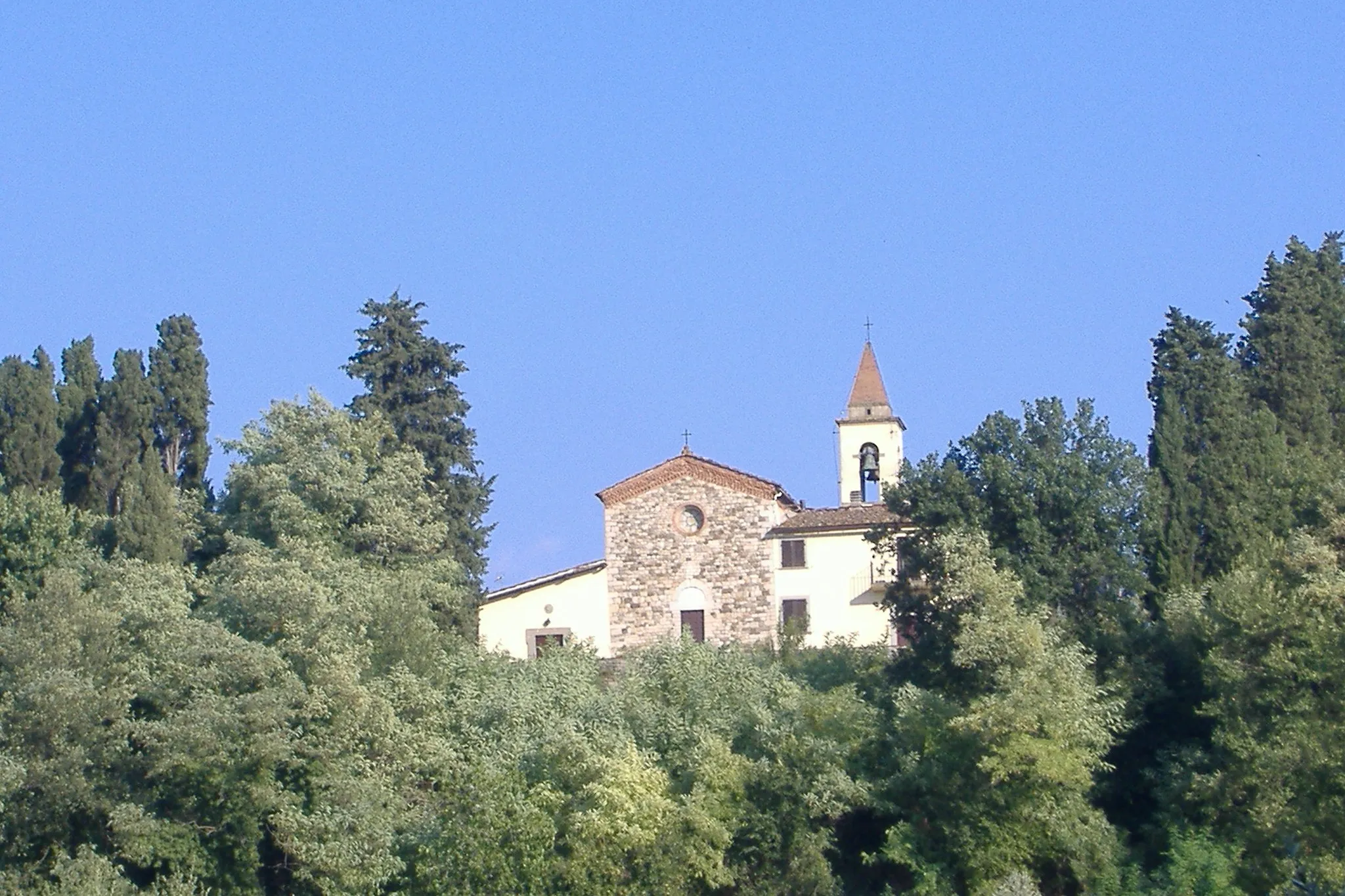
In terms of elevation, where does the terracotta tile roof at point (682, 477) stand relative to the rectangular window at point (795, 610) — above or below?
above

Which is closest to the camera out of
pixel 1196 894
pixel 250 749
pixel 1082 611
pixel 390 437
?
pixel 1196 894

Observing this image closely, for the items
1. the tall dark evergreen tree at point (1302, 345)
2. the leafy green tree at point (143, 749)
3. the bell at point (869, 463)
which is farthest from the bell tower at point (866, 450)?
the leafy green tree at point (143, 749)

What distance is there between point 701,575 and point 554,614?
4.14 m

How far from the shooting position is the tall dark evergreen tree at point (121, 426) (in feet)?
147

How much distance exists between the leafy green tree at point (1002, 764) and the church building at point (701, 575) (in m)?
15.0

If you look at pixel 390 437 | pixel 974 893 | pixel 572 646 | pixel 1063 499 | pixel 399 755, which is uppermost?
pixel 390 437

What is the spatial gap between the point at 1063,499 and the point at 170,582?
1787 cm

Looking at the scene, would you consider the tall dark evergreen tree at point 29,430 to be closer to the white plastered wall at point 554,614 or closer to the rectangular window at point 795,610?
the white plastered wall at point 554,614

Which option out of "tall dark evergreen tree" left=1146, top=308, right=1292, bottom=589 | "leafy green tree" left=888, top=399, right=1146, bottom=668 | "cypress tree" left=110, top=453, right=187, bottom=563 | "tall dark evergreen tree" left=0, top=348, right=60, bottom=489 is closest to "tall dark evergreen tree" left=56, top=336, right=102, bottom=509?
"tall dark evergreen tree" left=0, top=348, right=60, bottom=489

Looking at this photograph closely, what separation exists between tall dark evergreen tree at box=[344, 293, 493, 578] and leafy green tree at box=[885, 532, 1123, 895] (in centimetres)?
1472

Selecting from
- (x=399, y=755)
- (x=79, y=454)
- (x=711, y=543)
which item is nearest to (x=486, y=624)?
(x=711, y=543)

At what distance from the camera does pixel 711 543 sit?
165 feet

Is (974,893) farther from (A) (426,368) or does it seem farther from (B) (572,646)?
(A) (426,368)

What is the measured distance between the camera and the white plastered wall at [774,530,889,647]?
158 ft
